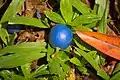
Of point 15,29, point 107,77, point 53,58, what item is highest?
point 15,29

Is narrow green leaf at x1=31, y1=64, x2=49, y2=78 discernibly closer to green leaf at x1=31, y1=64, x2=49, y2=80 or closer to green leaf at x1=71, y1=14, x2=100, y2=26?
green leaf at x1=31, y1=64, x2=49, y2=80

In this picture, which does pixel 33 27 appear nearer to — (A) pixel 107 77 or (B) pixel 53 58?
(B) pixel 53 58

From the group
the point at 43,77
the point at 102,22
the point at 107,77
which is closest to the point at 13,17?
the point at 43,77

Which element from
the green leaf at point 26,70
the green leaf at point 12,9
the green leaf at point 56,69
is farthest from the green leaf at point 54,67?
the green leaf at point 12,9

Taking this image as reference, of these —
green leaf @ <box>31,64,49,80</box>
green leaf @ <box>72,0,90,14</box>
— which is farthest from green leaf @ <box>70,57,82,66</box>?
green leaf @ <box>72,0,90,14</box>

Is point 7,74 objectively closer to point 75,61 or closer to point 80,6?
point 75,61

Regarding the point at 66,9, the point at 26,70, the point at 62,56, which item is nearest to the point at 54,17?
the point at 66,9

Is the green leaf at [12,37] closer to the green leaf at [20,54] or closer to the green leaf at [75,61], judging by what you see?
the green leaf at [20,54]
